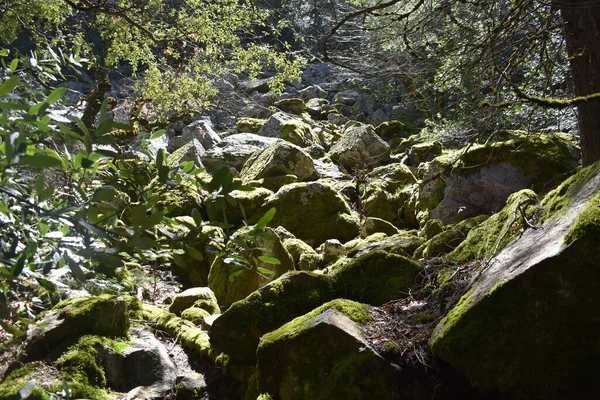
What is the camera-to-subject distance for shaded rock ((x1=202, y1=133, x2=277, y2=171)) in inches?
472

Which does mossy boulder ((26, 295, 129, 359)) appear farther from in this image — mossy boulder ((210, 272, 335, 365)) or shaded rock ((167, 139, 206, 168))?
shaded rock ((167, 139, 206, 168))

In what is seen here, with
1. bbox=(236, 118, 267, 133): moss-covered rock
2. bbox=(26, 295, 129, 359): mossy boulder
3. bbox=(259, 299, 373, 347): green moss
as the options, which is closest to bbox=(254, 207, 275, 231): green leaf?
bbox=(259, 299, 373, 347): green moss

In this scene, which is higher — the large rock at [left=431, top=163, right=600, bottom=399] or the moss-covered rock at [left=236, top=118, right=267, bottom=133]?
the moss-covered rock at [left=236, top=118, right=267, bottom=133]

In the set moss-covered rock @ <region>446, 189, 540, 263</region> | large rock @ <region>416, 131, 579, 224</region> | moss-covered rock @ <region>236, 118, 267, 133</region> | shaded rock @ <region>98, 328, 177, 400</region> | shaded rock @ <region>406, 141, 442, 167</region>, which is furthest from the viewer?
moss-covered rock @ <region>236, 118, 267, 133</region>

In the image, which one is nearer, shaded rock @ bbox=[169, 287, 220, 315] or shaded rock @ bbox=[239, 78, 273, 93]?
shaded rock @ bbox=[169, 287, 220, 315]

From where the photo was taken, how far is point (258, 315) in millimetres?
4113

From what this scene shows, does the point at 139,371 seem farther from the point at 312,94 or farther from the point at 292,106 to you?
the point at 312,94

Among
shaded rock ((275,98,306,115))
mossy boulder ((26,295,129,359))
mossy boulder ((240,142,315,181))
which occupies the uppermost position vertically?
shaded rock ((275,98,306,115))

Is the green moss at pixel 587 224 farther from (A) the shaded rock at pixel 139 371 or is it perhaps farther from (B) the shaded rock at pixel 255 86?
(B) the shaded rock at pixel 255 86

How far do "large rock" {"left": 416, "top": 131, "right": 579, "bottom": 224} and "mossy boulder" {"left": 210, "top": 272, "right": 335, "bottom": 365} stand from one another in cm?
301

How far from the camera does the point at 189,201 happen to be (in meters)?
8.99

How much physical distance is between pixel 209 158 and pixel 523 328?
1005 cm

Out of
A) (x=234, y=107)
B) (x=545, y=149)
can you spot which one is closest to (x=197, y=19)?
(x=545, y=149)

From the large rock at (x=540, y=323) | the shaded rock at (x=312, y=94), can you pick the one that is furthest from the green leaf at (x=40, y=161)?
the shaded rock at (x=312, y=94)
